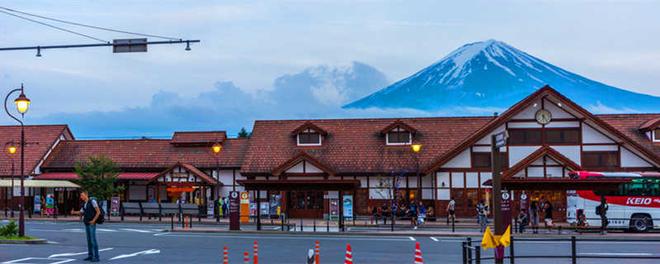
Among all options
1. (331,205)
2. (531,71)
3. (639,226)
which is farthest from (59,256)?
(531,71)

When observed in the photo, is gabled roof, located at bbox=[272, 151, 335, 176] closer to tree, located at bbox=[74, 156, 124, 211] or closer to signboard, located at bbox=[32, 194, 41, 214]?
tree, located at bbox=[74, 156, 124, 211]

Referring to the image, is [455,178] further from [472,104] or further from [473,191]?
[472,104]

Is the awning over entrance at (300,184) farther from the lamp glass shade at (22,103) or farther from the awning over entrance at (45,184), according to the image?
the awning over entrance at (45,184)

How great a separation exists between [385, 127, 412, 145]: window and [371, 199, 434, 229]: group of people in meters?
4.62

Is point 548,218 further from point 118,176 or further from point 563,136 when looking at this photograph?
point 118,176

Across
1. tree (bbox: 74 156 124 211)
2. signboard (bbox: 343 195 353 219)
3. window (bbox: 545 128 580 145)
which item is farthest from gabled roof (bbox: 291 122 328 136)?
window (bbox: 545 128 580 145)

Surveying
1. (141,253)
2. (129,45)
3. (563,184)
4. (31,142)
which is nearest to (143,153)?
(31,142)

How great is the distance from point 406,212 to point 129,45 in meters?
27.1

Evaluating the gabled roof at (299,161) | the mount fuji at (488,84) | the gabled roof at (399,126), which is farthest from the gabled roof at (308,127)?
the mount fuji at (488,84)

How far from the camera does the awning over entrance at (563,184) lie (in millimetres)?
34781

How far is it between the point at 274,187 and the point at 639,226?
17.9 meters

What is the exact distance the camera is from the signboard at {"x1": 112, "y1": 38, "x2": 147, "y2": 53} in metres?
21.9

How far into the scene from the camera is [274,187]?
37.4 m

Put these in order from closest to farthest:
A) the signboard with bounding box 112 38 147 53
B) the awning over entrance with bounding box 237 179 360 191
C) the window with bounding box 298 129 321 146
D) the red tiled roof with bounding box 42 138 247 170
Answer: the signboard with bounding box 112 38 147 53
the awning over entrance with bounding box 237 179 360 191
the window with bounding box 298 129 321 146
the red tiled roof with bounding box 42 138 247 170
